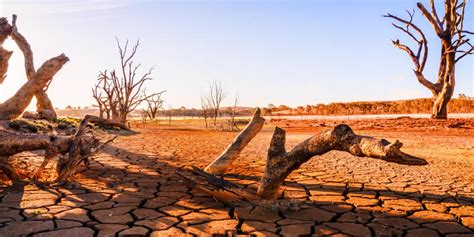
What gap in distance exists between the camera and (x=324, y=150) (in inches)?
124

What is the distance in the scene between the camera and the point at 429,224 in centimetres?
329

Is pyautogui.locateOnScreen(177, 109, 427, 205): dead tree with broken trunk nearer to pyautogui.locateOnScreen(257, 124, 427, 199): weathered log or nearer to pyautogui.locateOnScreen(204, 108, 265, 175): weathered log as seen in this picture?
pyautogui.locateOnScreen(257, 124, 427, 199): weathered log

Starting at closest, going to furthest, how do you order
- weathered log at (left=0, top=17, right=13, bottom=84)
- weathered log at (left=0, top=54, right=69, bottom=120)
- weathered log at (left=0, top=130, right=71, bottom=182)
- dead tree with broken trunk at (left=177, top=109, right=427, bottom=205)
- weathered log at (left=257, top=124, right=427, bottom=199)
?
weathered log at (left=257, top=124, right=427, bottom=199) → dead tree with broken trunk at (left=177, top=109, right=427, bottom=205) → weathered log at (left=0, top=130, right=71, bottom=182) → weathered log at (left=0, top=17, right=13, bottom=84) → weathered log at (left=0, top=54, right=69, bottom=120)

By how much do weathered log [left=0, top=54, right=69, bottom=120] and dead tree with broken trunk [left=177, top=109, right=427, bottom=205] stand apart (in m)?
4.55

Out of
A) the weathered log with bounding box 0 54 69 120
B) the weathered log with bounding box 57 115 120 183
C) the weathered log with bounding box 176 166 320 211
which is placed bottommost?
the weathered log with bounding box 176 166 320 211

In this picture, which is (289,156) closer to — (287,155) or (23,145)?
(287,155)

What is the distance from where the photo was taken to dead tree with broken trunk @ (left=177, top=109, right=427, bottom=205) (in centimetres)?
261

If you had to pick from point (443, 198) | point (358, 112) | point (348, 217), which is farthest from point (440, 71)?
point (348, 217)

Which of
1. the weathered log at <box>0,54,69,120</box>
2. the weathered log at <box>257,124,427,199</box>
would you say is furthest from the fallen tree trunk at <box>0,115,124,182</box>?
the weathered log at <box>0,54,69,120</box>

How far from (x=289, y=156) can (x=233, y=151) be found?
7.53 ft

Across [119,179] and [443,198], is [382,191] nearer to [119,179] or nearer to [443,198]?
[443,198]

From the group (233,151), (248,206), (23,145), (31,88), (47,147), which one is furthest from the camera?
(31,88)

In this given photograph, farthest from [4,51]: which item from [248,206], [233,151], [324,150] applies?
[324,150]

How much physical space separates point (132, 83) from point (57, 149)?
49.5ft
